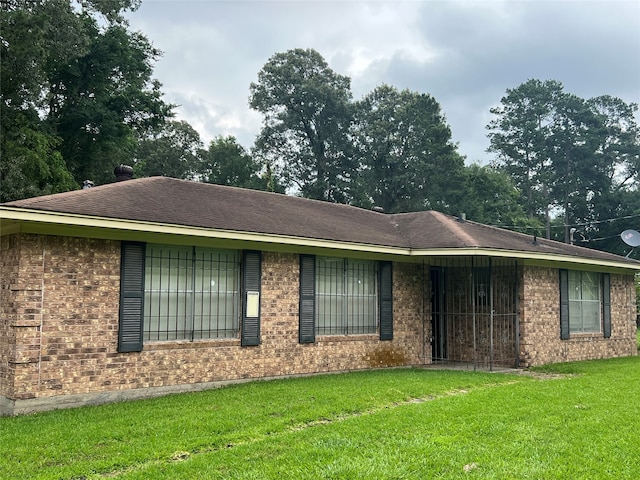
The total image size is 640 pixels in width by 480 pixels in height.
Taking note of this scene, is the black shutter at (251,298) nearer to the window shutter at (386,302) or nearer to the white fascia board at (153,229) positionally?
the white fascia board at (153,229)

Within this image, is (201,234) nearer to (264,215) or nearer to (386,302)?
(264,215)

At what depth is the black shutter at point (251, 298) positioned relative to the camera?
10352 mm

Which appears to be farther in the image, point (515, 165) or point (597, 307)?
point (515, 165)

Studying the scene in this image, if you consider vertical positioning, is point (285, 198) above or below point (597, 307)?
above

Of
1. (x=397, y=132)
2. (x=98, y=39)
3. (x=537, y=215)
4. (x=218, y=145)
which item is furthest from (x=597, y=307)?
(x=537, y=215)

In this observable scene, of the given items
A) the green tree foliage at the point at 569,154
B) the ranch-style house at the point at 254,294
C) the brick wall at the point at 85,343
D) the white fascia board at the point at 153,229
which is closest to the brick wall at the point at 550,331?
the ranch-style house at the point at 254,294

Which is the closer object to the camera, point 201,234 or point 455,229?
point 201,234

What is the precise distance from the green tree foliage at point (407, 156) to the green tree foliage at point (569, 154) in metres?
13.1

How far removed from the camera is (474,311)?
12828mm

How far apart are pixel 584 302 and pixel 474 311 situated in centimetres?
375

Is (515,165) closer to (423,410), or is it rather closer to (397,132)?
(397,132)

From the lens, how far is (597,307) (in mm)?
15070

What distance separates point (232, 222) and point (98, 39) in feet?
58.7

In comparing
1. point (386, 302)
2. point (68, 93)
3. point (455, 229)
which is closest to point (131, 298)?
point (386, 302)
